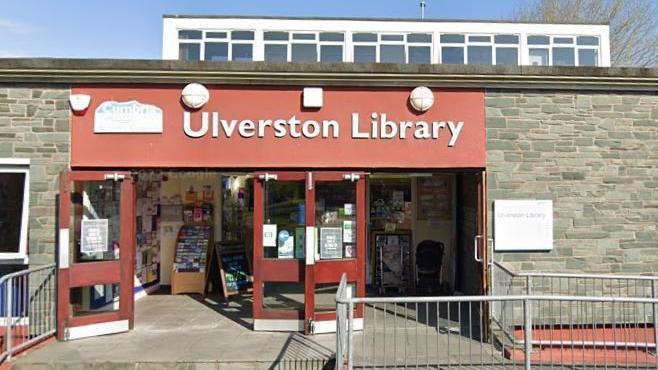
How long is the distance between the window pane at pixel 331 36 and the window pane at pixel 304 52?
57 cm

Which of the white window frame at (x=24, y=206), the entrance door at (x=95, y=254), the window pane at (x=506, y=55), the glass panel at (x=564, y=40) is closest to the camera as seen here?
the entrance door at (x=95, y=254)

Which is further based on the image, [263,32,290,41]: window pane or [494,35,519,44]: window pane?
[494,35,519,44]: window pane

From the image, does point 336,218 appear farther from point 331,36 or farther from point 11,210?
point 331,36

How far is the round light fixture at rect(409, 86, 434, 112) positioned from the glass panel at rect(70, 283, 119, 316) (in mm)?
4854

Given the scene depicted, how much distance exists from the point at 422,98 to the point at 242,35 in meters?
14.4

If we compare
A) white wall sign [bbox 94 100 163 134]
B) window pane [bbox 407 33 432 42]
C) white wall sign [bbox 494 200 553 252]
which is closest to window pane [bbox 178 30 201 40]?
window pane [bbox 407 33 432 42]

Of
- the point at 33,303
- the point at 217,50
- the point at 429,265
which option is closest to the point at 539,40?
the point at 217,50

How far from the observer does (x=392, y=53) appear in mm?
19438

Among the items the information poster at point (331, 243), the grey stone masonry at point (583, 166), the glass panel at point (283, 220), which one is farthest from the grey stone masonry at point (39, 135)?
the grey stone masonry at point (583, 166)

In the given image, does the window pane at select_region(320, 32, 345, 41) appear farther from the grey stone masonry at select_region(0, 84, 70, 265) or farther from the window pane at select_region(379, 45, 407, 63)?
the grey stone masonry at select_region(0, 84, 70, 265)

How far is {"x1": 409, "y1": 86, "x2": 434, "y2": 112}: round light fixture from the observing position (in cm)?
685

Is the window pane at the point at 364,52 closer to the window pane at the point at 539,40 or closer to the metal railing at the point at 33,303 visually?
the window pane at the point at 539,40

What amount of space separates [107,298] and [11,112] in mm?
2888

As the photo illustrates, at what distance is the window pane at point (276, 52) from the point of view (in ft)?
63.5
